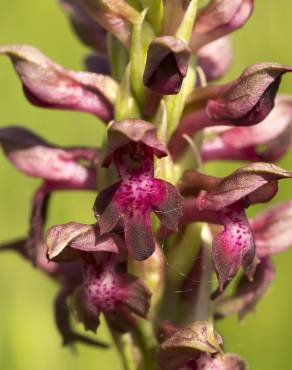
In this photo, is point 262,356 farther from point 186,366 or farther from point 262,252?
point 186,366

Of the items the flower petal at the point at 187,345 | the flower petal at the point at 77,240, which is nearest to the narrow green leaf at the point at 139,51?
the flower petal at the point at 77,240

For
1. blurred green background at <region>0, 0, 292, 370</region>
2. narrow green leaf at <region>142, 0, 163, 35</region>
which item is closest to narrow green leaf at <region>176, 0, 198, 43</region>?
narrow green leaf at <region>142, 0, 163, 35</region>

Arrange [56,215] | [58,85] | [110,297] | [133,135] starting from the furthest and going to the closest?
1. [56,215]
2. [58,85]
3. [110,297]
4. [133,135]

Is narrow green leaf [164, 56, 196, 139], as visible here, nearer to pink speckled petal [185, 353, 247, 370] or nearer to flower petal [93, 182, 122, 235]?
flower petal [93, 182, 122, 235]

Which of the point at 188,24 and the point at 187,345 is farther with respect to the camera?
the point at 188,24

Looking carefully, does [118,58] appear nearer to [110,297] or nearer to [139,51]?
[139,51]

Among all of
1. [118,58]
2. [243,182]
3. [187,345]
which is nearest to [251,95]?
[243,182]
